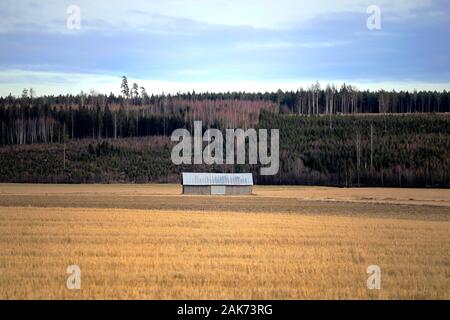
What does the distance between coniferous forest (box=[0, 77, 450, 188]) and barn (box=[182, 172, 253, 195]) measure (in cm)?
2661

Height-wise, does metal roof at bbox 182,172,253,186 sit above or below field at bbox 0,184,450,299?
below

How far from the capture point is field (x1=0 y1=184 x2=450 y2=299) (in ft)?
61.5

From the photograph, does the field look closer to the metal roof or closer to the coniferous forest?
the metal roof

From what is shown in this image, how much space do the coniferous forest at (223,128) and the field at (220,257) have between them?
243 feet

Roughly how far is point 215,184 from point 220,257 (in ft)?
208

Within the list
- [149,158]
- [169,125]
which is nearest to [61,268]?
[149,158]

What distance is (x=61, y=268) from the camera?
22172mm

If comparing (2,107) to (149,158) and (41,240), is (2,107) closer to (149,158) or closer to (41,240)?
(149,158)

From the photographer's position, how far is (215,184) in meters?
88.4

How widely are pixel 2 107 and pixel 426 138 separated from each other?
4136 inches

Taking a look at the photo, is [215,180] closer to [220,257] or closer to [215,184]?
[215,184]

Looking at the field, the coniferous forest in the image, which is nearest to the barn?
the coniferous forest

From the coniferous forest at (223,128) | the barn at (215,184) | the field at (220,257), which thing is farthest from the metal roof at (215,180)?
the field at (220,257)
